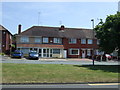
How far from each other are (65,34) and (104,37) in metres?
23.3

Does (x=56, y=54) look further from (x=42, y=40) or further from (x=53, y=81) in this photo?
(x=53, y=81)

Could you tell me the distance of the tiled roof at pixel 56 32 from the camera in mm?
40031

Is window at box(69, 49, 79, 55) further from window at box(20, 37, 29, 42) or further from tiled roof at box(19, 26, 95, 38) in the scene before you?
window at box(20, 37, 29, 42)

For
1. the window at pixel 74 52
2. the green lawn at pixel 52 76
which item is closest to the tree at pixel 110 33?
the green lawn at pixel 52 76

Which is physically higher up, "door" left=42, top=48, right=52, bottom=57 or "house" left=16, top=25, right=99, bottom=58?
"house" left=16, top=25, right=99, bottom=58

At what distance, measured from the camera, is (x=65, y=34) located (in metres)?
42.1

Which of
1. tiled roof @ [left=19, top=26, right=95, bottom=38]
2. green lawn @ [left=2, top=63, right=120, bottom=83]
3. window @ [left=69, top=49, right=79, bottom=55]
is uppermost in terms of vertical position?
tiled roof @ [left=19, top=26, right=95, bottom=38]

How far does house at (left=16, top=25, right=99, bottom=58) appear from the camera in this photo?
38.8 meters

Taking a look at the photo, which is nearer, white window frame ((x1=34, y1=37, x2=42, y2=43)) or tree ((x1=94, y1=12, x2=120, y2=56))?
tree ((x1=94, y1=12, x2=120, y2=56))

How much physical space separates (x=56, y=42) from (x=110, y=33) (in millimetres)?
22802

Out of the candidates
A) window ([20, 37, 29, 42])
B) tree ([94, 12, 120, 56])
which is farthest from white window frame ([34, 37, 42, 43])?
tree ([94, 12, 120, 56])

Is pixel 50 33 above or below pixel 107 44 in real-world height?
above

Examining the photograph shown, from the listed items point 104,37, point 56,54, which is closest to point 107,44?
point 104,37

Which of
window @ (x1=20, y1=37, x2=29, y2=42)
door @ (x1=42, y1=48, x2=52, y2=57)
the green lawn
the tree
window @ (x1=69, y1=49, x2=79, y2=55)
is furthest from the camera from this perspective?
window @ (x1=69, y1=49, x2=79, y2=55)
